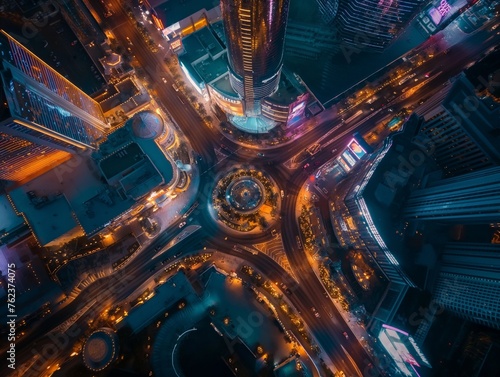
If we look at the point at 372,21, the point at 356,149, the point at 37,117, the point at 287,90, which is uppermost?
the point at 37,117

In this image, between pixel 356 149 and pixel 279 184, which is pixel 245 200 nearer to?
pixel 279 184

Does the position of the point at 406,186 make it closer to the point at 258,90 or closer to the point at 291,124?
the point at 291,124

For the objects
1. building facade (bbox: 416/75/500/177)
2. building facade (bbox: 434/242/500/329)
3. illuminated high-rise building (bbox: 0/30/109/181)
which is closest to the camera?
illuminated high-rise building (bbox: 0/30/109/181)

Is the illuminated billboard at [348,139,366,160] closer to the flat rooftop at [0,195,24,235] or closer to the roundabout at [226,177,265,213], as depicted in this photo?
the roundabout at [226,177,265,213]

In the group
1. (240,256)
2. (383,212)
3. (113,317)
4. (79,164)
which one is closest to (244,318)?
(240,256)

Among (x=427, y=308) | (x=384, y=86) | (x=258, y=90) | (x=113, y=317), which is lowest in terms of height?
(x=427, y=308)

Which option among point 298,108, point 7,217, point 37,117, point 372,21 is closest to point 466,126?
point 372,21

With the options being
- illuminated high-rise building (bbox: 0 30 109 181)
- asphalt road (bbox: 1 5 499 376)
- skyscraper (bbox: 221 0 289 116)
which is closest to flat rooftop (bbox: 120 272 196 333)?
asphalt road (bbox: 1 5 499 376)
